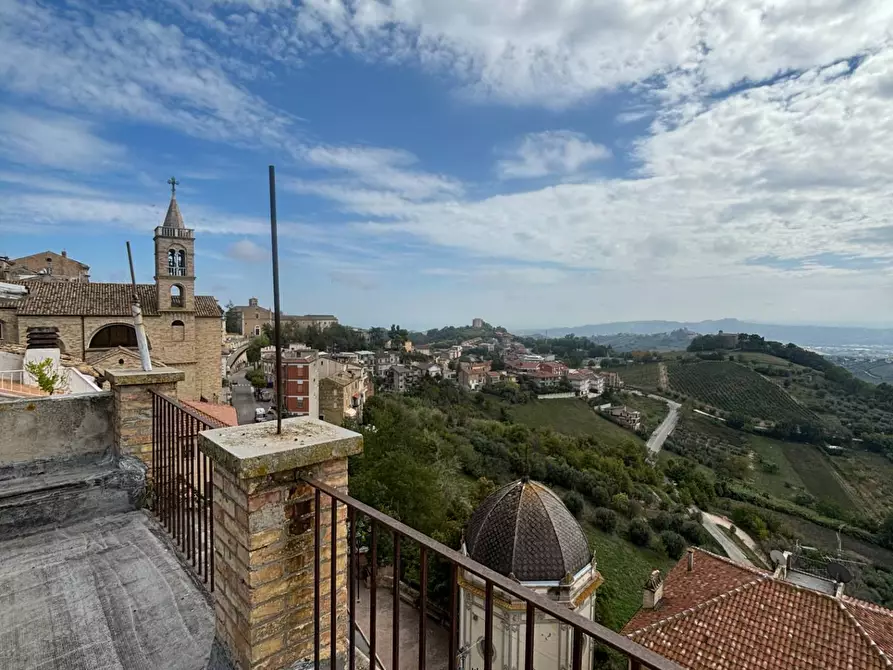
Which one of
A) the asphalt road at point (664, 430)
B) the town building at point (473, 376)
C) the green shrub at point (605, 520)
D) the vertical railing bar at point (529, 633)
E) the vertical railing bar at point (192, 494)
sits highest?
the vertical railing bar at point (529, 633)

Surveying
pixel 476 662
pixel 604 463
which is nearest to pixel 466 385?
pixel 604 463

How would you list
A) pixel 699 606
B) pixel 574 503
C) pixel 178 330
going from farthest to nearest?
pixel 574 503 < pixel 178 330 < pixel 699 606

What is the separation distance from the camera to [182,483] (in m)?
3.47

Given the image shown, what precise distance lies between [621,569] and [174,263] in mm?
23126

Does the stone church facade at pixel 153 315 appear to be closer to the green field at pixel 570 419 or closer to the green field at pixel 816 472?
the green field at pixel 570 419

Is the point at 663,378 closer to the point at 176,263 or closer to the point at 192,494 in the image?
the point at 176,263

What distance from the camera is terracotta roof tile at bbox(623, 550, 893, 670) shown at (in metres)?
6.29

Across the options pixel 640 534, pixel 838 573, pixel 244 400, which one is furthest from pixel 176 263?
pixel 838 573

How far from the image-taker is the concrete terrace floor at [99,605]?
2375 mm

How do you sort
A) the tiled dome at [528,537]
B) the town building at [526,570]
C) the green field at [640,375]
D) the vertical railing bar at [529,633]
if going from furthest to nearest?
the green field at [640,375], the tiled dome at [528,537], the town building at [526,570], the vertical railing bar at [529,633]

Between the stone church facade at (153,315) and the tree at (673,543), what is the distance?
23006mm

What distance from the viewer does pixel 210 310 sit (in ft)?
71.1

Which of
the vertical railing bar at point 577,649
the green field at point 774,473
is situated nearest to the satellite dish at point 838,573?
the green field at point 774,473

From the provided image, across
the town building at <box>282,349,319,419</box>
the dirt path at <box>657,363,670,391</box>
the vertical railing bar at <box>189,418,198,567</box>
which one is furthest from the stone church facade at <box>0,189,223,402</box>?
Answer: the dirt path at <box>657,363,670,391</box>
